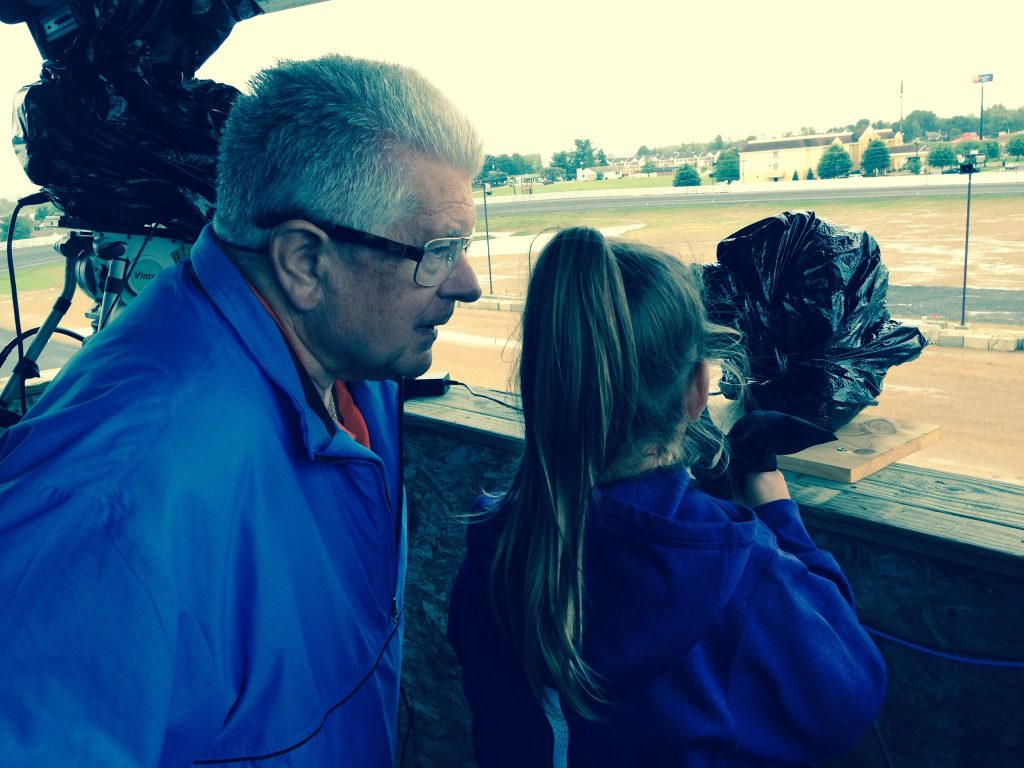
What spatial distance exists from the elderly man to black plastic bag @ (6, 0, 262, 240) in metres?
1.47

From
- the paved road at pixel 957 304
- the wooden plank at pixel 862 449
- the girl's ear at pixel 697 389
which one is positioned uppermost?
the girl's ear at pixel 697 389

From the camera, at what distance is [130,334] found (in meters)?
1.04

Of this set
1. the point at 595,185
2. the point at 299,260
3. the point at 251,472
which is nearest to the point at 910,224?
the point at 595,185

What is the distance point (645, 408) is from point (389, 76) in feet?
1.84

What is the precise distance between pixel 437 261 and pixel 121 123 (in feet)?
5.48

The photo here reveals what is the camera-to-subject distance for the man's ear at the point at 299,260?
110cm

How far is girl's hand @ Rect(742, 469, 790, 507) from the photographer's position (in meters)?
1.15

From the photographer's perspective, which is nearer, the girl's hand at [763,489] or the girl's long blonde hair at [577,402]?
the girl's long blonde hair at [577,402]

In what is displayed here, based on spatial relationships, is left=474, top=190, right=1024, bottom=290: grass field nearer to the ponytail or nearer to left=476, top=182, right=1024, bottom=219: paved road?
left=476, top=182, right=1024, bottom=219: paved road

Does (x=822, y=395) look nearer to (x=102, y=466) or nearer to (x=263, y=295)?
(x=263, y=295)

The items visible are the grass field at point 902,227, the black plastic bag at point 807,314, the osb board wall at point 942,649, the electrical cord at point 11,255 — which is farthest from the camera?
the grass field at point 902,227

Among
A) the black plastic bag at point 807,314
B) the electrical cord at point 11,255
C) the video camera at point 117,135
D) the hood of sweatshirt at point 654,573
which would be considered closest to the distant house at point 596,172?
the video camera at point 117,135

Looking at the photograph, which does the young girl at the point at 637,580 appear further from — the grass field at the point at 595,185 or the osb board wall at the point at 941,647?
the grass field at the point at 595,185

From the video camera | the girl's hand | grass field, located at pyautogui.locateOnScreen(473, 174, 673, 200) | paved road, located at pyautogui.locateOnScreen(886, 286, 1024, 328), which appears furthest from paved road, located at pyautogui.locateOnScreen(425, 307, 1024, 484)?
grass field, located at pyautogui.locateOnScreen(473, 174, 673, 200)
